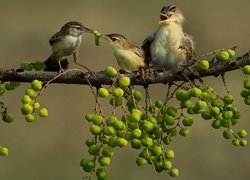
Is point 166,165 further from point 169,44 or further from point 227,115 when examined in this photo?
point 169,44

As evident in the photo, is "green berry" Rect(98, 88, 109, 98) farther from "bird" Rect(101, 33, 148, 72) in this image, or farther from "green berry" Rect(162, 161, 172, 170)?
"bird" Rect(101, 33, 148, 72)

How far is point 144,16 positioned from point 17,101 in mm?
8942

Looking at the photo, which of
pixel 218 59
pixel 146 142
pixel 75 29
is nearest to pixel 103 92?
pixel 146 142

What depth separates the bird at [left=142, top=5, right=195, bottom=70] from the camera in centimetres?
405

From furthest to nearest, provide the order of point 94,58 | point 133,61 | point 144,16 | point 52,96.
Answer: point 144,16 < point 94,58 < point 52,96 < point 133,61

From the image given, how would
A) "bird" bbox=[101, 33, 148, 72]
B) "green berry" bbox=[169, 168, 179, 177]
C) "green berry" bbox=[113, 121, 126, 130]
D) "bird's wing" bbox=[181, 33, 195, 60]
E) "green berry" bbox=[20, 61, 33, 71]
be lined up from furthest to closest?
"bird's wing" bbox=[181, 33, 195, 60] → "bird" bbox=[101, 33, 148, 72] → "green berry" bbox=[20, 61, 33, 71] → "green berry" bbox=[169, 168, 179, 177] → "green berry" bbox=[113, 121, 126, 130]

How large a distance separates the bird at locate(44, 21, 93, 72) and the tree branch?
2.25ft

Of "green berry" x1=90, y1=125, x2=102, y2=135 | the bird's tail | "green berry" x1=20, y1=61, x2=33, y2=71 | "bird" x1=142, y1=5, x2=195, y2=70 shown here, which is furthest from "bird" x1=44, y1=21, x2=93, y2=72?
"green berry" x1=90, y1=125, x2=102, y2=135

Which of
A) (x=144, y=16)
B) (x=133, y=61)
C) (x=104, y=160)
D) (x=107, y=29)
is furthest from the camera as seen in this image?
(x=144, y=16)

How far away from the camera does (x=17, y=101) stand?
43.0 feet

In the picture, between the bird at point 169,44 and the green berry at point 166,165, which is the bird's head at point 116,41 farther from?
the green berry at point 166,165

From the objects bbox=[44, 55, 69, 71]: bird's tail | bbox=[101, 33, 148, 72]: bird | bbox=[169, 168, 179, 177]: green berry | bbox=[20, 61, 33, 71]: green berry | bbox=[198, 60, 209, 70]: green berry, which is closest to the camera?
bbox=[198, 60, 209, 70]: green berry

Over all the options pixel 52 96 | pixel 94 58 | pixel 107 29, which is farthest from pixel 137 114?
pixel 107 29

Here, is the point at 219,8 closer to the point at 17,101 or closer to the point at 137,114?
the point at 17,101
